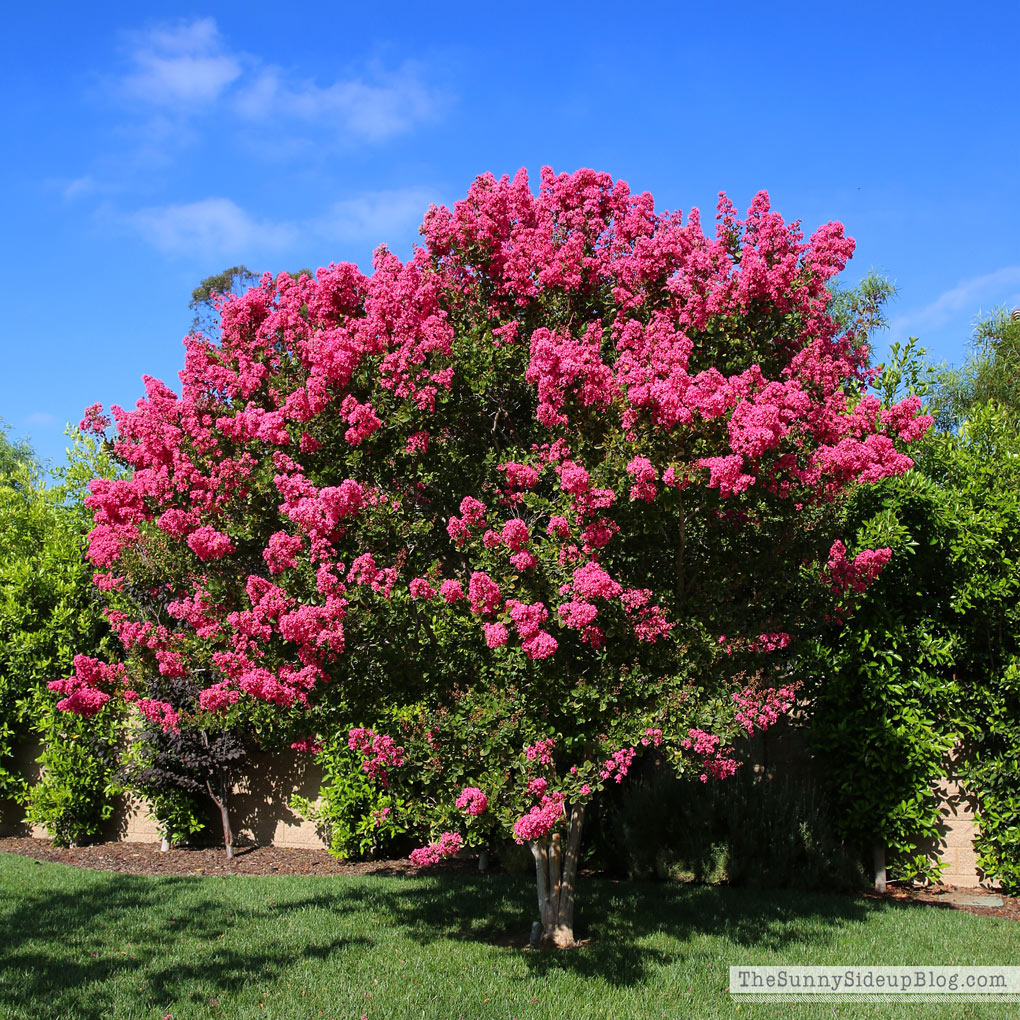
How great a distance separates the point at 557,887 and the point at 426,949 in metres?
1.15

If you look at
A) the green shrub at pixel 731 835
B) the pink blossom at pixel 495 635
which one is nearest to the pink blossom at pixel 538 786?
the pink blossom at pixel 495 635

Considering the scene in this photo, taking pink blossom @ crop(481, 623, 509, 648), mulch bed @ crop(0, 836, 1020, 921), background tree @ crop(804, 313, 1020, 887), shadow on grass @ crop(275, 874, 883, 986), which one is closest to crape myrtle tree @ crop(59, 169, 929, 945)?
pink blossom @ crop(481, 623, 509, 648)

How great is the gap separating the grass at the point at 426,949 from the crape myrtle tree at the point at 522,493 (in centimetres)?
92

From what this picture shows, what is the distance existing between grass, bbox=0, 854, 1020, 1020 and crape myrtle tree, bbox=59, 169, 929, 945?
922 millimetres

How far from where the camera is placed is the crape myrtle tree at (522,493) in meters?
5.75

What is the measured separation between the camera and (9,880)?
9984mm

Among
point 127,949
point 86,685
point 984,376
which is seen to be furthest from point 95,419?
point 984,376

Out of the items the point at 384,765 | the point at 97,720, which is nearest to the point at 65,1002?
the point at 384,765

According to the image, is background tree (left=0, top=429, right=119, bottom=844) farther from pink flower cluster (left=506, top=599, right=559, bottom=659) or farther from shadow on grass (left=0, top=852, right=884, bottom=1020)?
pink flower cluster (left=506, top=599, right=559, bottom=659)

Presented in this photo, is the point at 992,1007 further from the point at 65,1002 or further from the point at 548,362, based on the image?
the point at 65,1002

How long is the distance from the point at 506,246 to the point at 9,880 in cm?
902

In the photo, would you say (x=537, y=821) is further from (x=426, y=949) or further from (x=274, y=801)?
(x=274, y=801)

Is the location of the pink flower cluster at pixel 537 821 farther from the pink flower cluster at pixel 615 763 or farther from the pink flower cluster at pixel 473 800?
the pink flower cluster at pixel 615 763

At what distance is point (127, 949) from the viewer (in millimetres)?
6891
